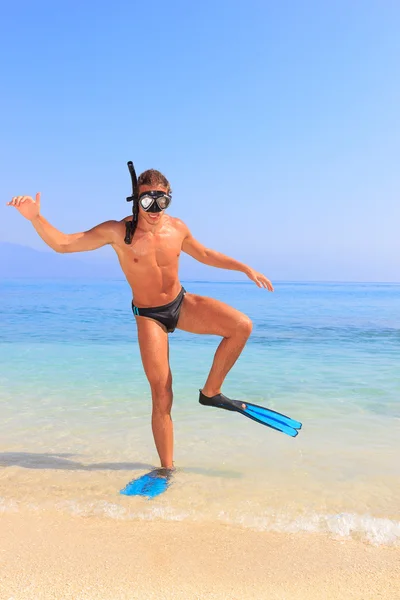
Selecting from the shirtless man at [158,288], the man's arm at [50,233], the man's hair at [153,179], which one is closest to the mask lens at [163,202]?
the shirtless man at [158,288]

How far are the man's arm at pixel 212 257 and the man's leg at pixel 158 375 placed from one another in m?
0.74

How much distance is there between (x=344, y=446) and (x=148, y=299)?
2392 millimetres

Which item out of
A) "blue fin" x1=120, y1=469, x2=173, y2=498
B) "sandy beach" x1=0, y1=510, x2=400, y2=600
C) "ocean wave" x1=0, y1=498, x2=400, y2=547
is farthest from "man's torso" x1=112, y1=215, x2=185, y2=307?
"sandy beach" x1=0, y1=510, x2=400, y2=600

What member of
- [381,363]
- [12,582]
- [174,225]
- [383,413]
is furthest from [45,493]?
[381,363]

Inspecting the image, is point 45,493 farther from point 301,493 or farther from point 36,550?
point 301,493

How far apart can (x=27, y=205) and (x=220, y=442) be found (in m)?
2.85

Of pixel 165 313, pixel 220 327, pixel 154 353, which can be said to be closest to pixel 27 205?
pixel 165 313

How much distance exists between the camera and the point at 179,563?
2779mm

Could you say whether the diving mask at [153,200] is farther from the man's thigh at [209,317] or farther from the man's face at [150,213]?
the man's thigh at [209,317]

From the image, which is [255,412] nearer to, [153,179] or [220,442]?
[220,442]

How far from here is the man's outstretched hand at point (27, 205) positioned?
13.1 ft

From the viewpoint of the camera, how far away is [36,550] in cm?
289

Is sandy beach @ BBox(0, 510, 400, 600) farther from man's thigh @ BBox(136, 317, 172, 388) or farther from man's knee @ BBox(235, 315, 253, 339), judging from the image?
man's knee @ BBox(235, 315, 253, 339)

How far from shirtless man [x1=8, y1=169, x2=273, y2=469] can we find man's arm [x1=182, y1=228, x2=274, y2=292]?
0.25ft
